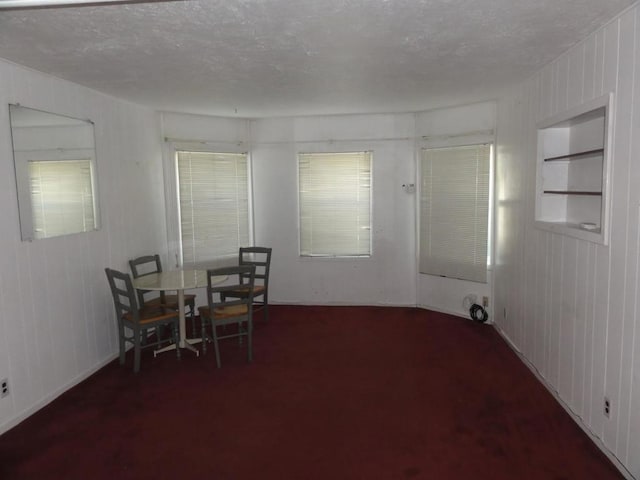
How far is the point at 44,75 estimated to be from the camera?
11.1 feet

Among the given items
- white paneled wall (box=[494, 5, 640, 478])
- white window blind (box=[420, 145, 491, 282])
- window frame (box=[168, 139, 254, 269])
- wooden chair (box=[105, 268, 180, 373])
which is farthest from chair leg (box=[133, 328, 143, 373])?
white window blind (box=[420, 145, 491, 282])

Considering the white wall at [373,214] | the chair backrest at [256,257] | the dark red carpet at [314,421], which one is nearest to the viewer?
the dark red carpet at [314,421]

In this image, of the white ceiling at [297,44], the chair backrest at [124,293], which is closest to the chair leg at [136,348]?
the chair backrest at [124,293]

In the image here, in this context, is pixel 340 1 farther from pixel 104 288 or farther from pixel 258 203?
pixel 258 203

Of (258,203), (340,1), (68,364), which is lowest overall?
(68,364)

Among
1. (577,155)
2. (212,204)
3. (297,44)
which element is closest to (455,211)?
(577,155)

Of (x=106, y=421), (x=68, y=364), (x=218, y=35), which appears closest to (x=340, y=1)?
(x=218, y=35)

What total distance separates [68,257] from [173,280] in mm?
932

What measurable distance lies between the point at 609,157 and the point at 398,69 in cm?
165

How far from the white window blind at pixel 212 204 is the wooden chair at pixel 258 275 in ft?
0.78

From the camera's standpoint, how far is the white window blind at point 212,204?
5.54m

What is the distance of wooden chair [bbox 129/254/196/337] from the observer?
4492 mm

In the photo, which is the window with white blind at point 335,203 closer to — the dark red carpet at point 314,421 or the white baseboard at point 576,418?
the dark red carpet at point 314,421

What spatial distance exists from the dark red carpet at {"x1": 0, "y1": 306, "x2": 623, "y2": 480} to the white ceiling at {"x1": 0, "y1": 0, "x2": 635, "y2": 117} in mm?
2477
